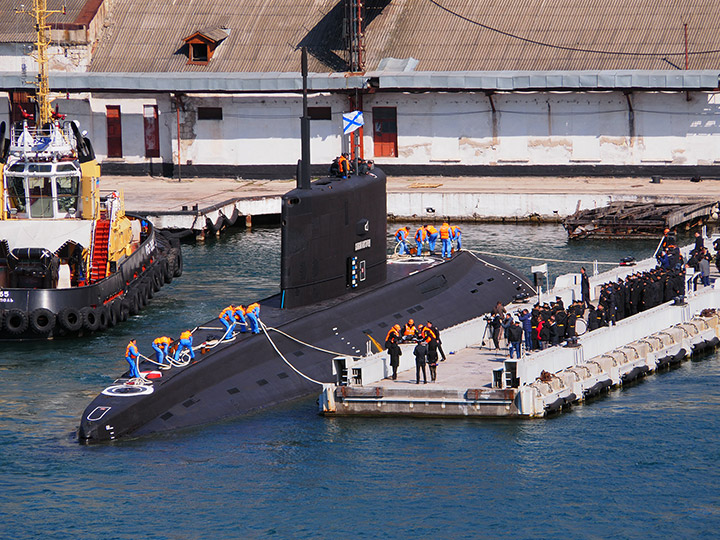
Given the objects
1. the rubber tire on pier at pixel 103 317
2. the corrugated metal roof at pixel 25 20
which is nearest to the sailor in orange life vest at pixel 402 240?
the rubber tire on pier at pixel 103 317

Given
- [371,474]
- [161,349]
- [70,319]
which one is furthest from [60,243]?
[371,474]

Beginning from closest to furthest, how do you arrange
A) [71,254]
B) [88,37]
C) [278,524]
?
[278,524] < [71,254] < [88,37]

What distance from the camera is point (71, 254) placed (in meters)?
47.8

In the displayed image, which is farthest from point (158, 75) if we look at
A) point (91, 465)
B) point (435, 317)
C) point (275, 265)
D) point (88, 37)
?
point (91, 465)

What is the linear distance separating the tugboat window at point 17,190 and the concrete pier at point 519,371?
1746 centimetres

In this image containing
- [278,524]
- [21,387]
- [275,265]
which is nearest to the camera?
[278,524]

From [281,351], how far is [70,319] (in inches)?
417

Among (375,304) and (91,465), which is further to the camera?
(375,304)

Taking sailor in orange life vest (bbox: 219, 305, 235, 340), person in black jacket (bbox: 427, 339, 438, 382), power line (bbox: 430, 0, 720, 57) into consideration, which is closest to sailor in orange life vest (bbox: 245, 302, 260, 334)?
sailor in orange life vest (bbox: 219, 305, 235, 340)

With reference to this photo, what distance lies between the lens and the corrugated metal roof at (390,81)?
6906 centimetres

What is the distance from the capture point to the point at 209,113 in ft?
254

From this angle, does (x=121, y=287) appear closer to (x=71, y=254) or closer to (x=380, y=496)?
(x=71, y=254)

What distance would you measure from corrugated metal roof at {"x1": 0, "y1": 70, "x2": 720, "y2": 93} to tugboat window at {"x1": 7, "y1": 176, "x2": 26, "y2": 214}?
27222mm

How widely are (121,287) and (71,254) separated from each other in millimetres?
2111
